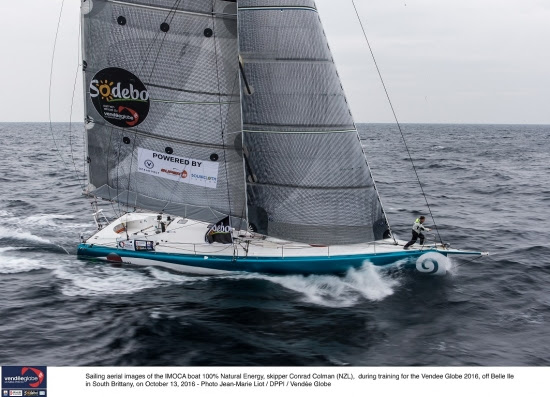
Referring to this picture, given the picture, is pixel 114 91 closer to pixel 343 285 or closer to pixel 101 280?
pixel 101 280

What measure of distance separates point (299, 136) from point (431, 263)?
7005 millimetres

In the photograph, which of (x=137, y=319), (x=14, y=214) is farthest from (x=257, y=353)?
(x=14, y=214)

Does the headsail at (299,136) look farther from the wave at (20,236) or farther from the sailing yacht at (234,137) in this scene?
the wave at (20,236)

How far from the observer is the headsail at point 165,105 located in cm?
2045

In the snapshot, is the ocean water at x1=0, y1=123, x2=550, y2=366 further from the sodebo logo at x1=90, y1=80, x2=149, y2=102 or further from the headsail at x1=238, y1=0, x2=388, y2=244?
the sodebo logo at x1=90, y1=80, x2=149, y2=102

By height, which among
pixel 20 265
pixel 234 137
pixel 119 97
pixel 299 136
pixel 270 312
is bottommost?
pixel 270 312

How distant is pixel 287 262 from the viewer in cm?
2086

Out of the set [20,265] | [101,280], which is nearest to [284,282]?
[101,280]

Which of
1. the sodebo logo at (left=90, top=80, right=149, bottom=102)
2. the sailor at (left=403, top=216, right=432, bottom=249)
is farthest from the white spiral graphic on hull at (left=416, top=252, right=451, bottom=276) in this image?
the sodebo logo at (left=90, top=80, right=149, bottom=102)

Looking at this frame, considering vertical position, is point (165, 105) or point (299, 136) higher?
point (165, 105)

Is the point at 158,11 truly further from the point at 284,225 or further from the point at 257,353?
the point at 257,353
